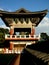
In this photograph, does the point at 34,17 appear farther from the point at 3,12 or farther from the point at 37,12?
the point at 3,12

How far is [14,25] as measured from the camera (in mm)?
48469

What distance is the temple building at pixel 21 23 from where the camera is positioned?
45250mm

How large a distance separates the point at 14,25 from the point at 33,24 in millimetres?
4597

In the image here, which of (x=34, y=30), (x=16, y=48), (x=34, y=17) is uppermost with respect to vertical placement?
(x=34, y=17)

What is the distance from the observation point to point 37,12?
45938 mm

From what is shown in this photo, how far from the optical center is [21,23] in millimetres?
49312

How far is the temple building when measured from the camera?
45250mm

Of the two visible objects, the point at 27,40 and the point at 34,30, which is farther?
the point at 34,30

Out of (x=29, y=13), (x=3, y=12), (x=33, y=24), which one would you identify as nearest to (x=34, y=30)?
(x=33, y=24)

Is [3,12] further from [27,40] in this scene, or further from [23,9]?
[27,40]

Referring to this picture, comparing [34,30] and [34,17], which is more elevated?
[34,17]

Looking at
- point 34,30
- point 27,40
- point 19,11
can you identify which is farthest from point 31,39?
point 19,11

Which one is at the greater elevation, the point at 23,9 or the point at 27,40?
the point at 23,9

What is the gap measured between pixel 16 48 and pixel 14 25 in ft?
18.6
